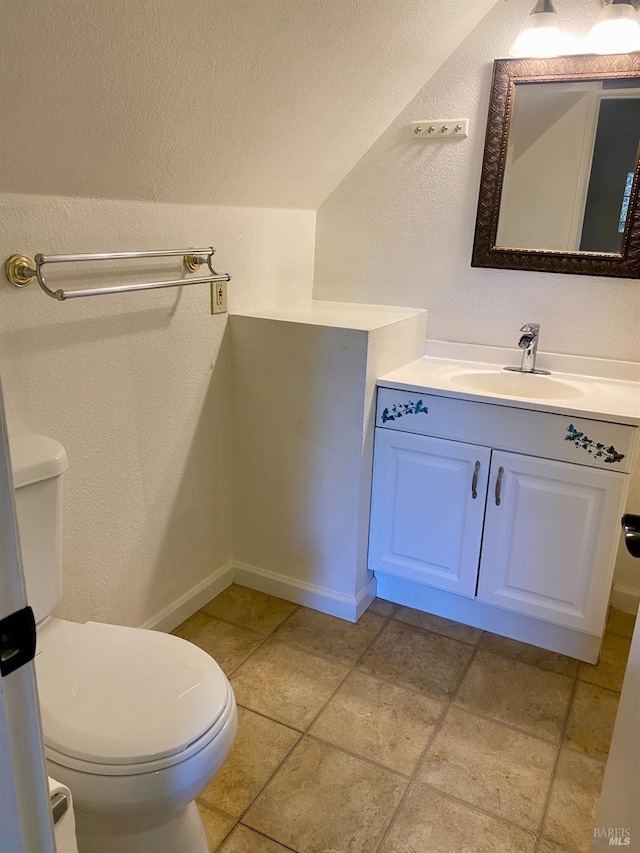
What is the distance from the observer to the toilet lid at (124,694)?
3.80 feet

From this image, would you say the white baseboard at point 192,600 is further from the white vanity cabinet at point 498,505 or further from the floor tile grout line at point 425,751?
the floor tile grout line at point 425,751

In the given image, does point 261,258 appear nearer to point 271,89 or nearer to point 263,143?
point 263,143

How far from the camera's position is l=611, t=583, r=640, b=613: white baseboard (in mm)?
2307

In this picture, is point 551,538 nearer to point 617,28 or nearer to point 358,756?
point 358,756

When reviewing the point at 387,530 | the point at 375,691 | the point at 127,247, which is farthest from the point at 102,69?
the point at 375,691

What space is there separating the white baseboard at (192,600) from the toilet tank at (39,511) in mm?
634

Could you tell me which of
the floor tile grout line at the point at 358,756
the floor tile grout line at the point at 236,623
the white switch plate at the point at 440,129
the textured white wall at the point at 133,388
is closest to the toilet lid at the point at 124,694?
the textured white wall at the point at 133,388

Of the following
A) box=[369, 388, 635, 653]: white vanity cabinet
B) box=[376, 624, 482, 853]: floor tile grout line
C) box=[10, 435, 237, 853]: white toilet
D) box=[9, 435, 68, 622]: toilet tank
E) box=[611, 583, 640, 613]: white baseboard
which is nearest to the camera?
box=[10, 435, 237, 853]: white toilet

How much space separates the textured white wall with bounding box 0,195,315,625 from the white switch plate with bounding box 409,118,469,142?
533mm

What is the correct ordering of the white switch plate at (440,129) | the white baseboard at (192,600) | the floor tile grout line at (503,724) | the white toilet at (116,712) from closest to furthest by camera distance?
the white toilet at (116,712) < the floor tile grout line at (503,724) < the white baseboard at (192,600) < the white switch plate at (440,129)

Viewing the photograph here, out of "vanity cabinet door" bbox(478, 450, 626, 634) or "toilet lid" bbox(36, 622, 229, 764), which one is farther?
"vanity cabinet door" bbox(478, 450, 626, 634)

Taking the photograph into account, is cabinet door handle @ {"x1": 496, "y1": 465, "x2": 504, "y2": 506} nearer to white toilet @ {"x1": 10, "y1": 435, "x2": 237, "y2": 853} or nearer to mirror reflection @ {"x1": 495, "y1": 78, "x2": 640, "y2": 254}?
mirror reflection @ {"x1": 495, "y1": 78, "x2": 640, "y2": 254}

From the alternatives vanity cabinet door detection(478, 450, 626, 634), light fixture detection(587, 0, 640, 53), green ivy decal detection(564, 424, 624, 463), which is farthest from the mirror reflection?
vanity cabinet door detection(478, 450, 626, 634)

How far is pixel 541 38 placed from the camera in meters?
1.95
